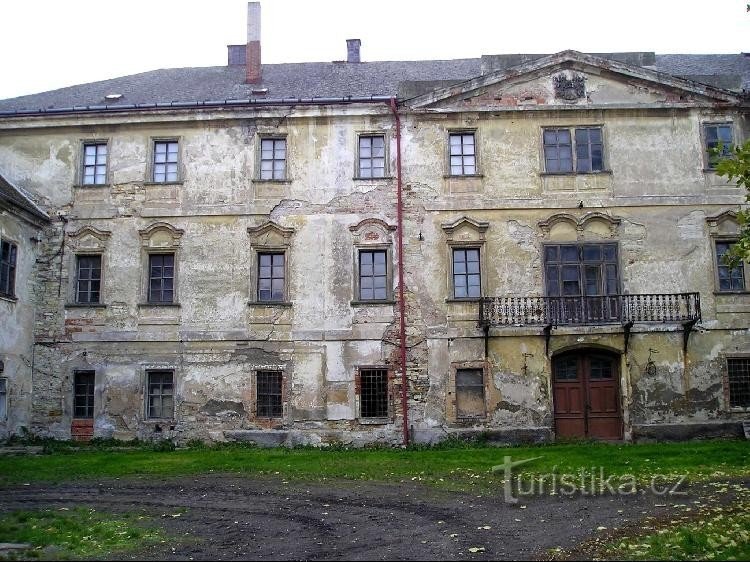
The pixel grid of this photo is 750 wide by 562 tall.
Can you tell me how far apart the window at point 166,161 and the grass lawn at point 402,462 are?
25.3 ft

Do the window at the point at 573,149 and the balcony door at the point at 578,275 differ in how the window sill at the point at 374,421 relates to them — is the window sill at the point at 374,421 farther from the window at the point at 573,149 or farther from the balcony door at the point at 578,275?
the window at the point at 573,149

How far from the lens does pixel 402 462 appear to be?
693 inches

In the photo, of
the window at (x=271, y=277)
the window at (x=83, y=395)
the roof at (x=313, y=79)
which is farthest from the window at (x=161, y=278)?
the roof at (x=313, y=79)

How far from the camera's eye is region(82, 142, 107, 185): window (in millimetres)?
22500

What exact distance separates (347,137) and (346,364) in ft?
21.3

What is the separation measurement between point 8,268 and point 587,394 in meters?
15.9

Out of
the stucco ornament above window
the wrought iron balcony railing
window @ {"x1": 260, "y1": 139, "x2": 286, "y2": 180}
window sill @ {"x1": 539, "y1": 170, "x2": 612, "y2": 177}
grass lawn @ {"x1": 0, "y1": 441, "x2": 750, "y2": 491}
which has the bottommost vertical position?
grass lawn @ {"x1": 0, "y1": 441, "x2": 750, "y2": 491}

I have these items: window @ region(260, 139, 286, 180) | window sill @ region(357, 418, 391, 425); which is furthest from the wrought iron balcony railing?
window @ region(260, 139, 286, 180)

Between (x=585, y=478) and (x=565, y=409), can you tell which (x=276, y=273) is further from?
(x=585, y=478)

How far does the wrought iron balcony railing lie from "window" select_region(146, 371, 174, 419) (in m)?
8.77

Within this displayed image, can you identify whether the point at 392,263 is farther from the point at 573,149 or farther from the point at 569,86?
the point at 569,86

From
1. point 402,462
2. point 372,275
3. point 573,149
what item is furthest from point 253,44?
point 402,462

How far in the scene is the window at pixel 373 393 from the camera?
69.2 ft

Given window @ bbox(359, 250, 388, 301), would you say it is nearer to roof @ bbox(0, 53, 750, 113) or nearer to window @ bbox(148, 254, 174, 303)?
roof @ bbox(0, 53, 750, 113)
